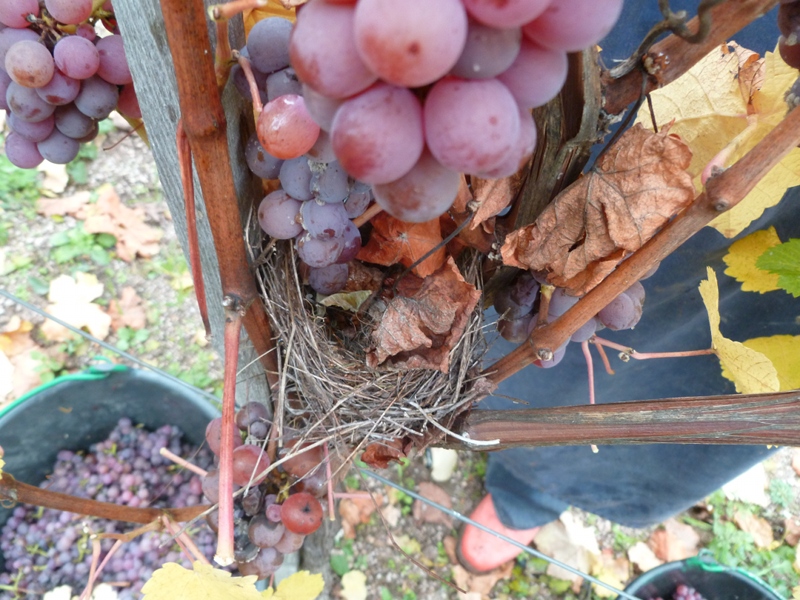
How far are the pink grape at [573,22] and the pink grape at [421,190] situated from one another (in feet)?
0.24

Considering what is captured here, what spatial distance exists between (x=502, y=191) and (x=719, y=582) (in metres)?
1.33

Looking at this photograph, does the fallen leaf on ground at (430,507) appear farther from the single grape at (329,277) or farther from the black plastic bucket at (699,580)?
the single grape at (329,277)

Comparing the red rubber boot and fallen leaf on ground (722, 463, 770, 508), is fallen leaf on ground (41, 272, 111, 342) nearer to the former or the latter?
the red rubber boot

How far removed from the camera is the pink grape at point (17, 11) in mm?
416

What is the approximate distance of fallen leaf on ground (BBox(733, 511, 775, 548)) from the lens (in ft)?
5.34

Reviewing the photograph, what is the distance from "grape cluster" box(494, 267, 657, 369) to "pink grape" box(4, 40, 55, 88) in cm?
45

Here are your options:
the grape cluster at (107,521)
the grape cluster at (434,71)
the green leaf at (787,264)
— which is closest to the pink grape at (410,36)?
the grape cluster at (434,71)

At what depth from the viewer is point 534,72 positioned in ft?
0.80

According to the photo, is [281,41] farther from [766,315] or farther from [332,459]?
[766,315]

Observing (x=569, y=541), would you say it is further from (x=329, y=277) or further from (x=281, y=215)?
(x=281, y=215)

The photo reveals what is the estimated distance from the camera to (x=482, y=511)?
1.60 metres

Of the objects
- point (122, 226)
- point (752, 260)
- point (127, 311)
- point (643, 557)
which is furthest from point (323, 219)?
point (643, 557)

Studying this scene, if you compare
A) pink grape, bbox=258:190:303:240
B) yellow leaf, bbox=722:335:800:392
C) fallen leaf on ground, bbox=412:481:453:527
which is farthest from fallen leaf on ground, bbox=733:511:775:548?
pink grape, bbox=258:190:303:240

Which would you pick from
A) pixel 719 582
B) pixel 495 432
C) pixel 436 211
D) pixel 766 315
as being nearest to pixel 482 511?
pixel 719 582
